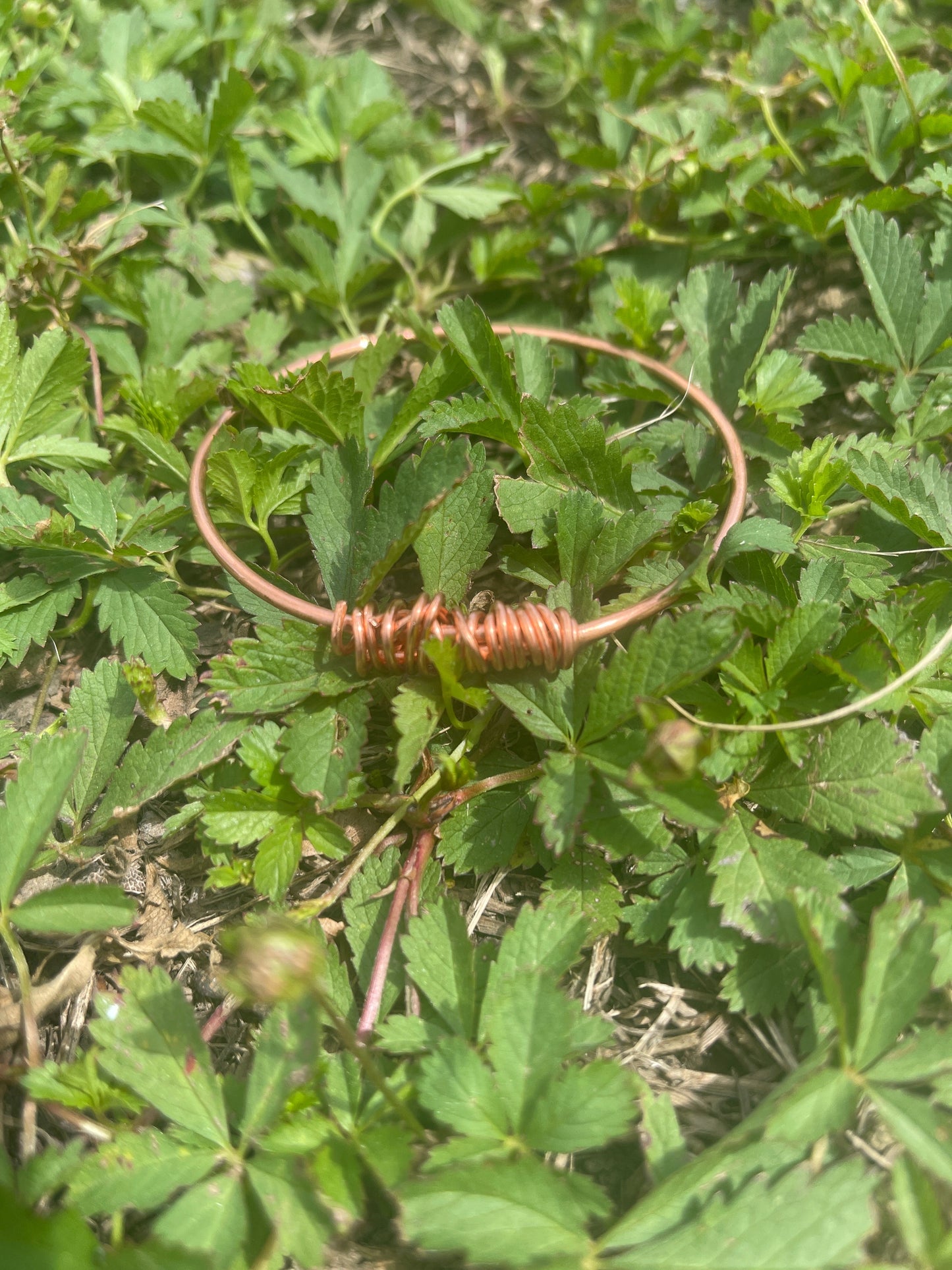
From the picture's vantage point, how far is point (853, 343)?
7.32 ft

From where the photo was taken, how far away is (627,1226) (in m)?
1.31

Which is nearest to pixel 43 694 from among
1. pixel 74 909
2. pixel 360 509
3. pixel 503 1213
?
pixel 74 909

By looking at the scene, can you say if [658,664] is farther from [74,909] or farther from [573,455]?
[74,909]

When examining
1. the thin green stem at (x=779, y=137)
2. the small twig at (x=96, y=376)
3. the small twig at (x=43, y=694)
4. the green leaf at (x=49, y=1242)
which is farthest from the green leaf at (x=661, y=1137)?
the thin green stem at (x=779, y=137)

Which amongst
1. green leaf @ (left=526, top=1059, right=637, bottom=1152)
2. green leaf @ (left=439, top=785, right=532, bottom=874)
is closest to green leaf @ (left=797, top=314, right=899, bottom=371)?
green leaf @ (left=439, top=785, right=532, bottom=874)

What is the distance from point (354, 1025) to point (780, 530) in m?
1.30

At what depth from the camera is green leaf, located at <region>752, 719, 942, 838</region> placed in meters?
1.60

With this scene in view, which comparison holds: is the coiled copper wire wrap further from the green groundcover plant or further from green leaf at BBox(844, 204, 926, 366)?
green leaf at BBox(844, 204, 926, 366)

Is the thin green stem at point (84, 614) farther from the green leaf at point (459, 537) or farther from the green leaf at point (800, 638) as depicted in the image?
the green leaf at point (800, 638)

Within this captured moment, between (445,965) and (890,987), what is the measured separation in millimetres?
742

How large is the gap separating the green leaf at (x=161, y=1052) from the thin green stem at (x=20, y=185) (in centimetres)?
196

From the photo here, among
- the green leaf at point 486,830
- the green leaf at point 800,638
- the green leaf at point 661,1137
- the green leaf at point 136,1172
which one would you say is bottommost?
the green leaf at point 661,1137

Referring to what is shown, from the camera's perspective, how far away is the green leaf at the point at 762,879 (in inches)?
61.9

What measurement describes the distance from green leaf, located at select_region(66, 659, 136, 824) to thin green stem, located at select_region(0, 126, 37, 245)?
1.26 metres
